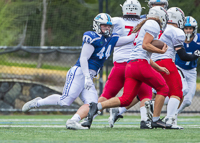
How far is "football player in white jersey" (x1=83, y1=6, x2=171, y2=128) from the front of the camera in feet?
16.3

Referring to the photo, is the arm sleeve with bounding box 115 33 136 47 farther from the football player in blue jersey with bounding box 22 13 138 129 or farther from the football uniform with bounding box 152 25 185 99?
the football uniform with bounding box 152 25 185 99

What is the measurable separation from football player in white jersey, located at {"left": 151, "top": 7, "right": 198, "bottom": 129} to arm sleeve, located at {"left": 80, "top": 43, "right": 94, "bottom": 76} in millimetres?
969

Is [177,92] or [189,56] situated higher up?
[189,56]

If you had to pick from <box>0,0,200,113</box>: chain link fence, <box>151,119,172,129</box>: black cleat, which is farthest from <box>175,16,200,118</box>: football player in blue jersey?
<box>0,0,200,113</box>: chain link fence

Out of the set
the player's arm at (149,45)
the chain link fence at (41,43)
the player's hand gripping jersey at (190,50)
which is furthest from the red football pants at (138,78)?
the chain link fence at (41,43)

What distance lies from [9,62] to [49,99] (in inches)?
188

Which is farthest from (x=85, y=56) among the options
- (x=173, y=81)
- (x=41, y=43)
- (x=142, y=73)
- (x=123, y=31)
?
(x=41, y=43)

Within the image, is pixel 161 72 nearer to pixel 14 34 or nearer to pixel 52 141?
pixel 52 141

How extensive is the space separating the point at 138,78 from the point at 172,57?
764mm

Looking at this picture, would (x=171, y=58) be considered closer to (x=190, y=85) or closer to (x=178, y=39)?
(x=178, y=39)

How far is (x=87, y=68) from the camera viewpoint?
200 inches

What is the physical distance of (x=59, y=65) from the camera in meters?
10.3

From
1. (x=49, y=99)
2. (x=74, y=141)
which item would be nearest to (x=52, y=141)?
(x=74, y=141)

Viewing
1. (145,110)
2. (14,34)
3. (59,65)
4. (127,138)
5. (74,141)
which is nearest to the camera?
(74,141)
